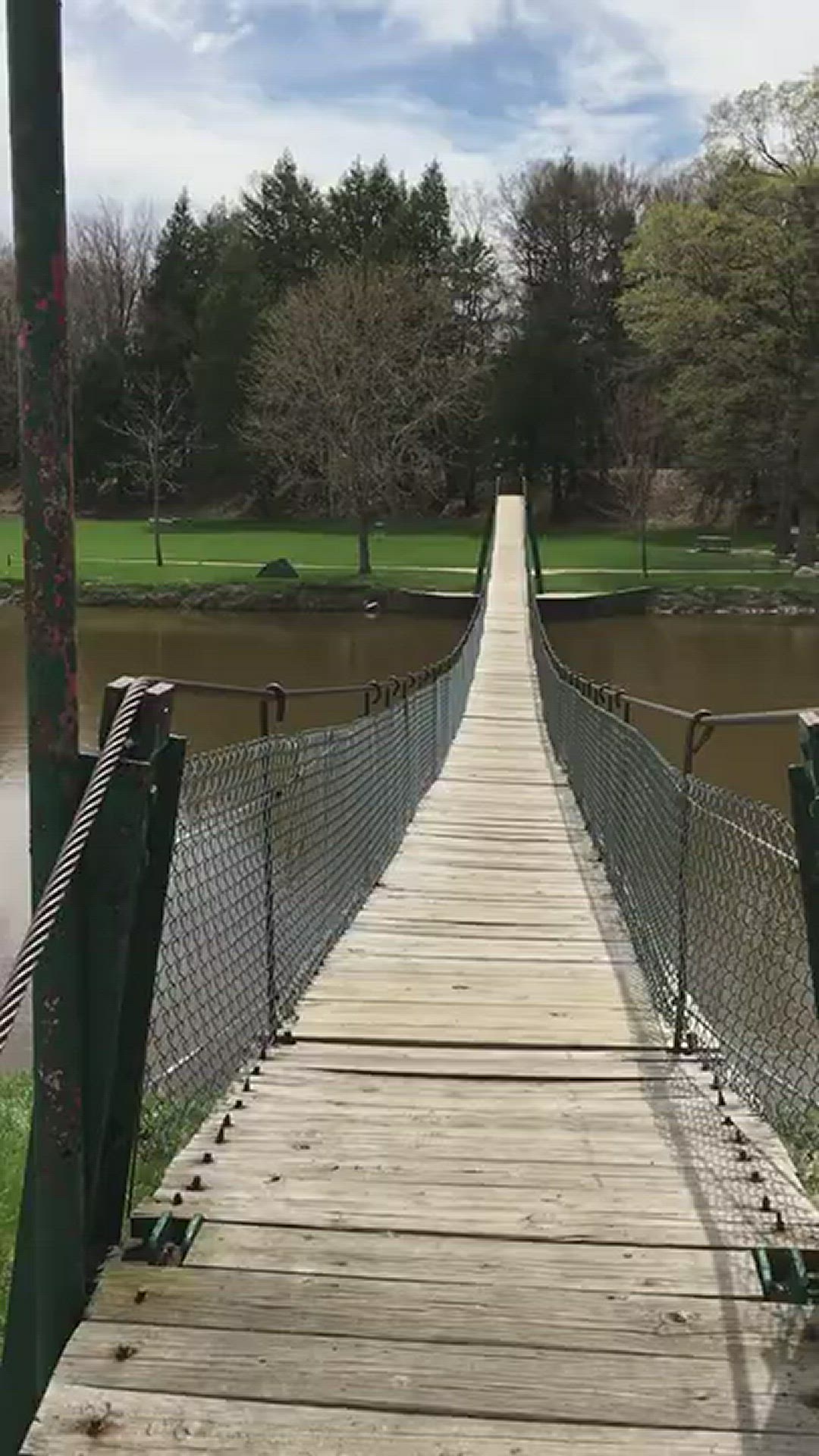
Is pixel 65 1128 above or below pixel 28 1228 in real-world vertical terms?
above

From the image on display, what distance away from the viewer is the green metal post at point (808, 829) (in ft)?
5.89

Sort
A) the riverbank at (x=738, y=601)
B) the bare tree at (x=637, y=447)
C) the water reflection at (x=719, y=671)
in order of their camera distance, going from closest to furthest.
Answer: the water reflection at (x=719, y=671) → the riverbank at (x=738, y=601) → the bare tree at (x=637, y=447)

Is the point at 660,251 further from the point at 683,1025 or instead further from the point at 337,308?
the point at 683,1025

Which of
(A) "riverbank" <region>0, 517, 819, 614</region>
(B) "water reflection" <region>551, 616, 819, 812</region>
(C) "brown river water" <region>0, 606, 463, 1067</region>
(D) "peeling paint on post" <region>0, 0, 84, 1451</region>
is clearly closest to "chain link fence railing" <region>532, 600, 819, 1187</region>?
(D) "peeling paint on post" <region>0, 0, 84, 1451</region>

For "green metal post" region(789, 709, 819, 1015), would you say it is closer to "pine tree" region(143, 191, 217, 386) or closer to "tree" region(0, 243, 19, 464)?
"tree" region(0, 243, 19, 464)

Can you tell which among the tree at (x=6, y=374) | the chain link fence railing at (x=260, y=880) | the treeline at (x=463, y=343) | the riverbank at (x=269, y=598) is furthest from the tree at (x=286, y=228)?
the chain link fence railing at (x=260, y=880)

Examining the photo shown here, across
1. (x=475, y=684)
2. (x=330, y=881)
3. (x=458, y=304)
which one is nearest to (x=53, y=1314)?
(x=330, y=881)

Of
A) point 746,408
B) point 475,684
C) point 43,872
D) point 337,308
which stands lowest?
point 475,684

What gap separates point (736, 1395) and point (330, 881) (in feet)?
10.1

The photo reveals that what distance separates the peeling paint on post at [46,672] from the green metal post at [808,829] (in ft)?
3.18

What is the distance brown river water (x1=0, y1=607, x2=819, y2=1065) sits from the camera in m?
12.9

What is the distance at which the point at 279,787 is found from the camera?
3279 millimetres

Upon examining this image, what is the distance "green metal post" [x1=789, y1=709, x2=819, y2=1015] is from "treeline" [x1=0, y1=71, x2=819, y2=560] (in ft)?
88.9

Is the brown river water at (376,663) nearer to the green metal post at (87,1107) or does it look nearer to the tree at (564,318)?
the green metal post at (87,1107)
